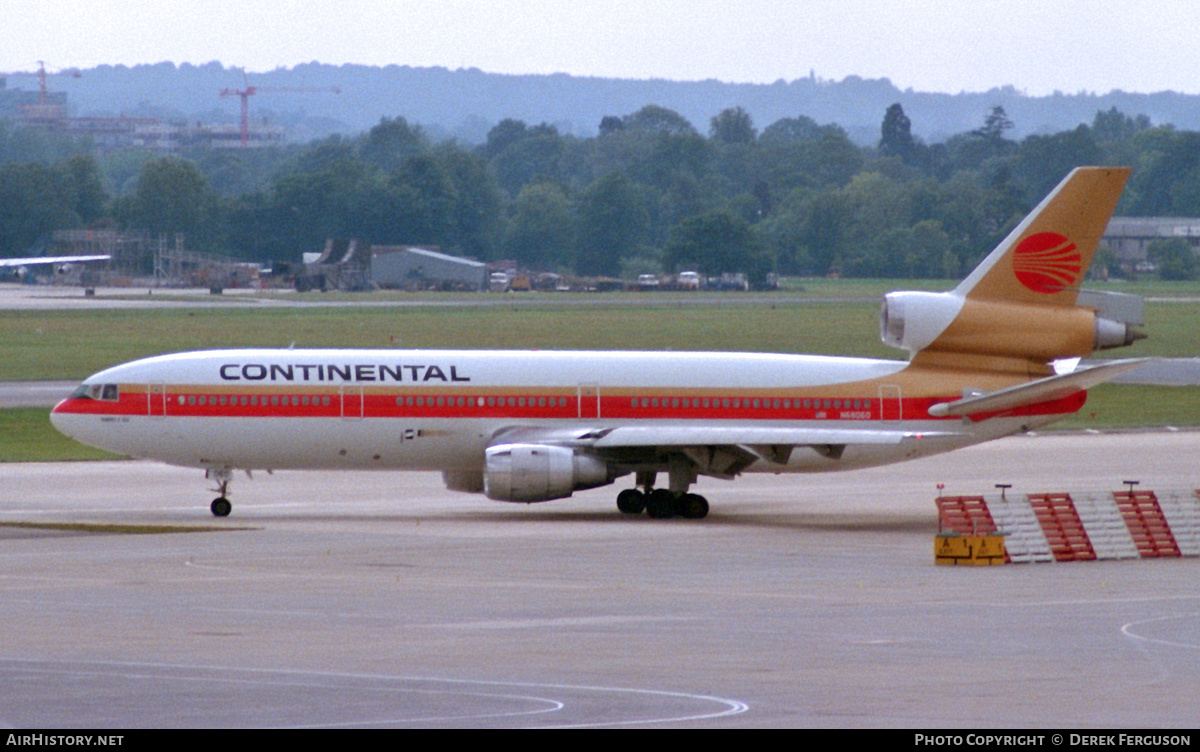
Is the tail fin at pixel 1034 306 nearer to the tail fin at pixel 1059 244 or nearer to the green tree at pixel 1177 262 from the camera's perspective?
the tail fin at pixel 1059 244

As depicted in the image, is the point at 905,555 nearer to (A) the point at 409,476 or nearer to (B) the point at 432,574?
(B) the point at 432,574

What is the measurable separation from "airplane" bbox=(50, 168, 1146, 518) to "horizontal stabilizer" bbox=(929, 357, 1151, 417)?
56mm

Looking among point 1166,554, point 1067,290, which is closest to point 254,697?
point 1166,554

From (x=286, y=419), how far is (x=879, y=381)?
13803 mm

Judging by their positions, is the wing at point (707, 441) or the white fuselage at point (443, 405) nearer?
the wing at point (707, 441)

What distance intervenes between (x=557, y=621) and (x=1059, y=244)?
21.3m

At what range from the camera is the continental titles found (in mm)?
43062

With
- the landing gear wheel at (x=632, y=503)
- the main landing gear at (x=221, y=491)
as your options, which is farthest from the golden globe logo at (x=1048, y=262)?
the main landing gear at (x=221, y=491)

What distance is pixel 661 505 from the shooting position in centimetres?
4309

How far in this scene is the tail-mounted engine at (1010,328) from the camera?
43844 millimetres

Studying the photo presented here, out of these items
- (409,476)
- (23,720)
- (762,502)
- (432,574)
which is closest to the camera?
(23,720)

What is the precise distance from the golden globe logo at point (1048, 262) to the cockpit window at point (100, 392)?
21.1 meters

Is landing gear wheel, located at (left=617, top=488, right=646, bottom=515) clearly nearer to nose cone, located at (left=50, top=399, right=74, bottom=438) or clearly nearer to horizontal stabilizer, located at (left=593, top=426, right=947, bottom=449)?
horizontal stabilizer, located at (left=593, top=426, right=947, bottom=449)

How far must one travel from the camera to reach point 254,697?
2047cm
